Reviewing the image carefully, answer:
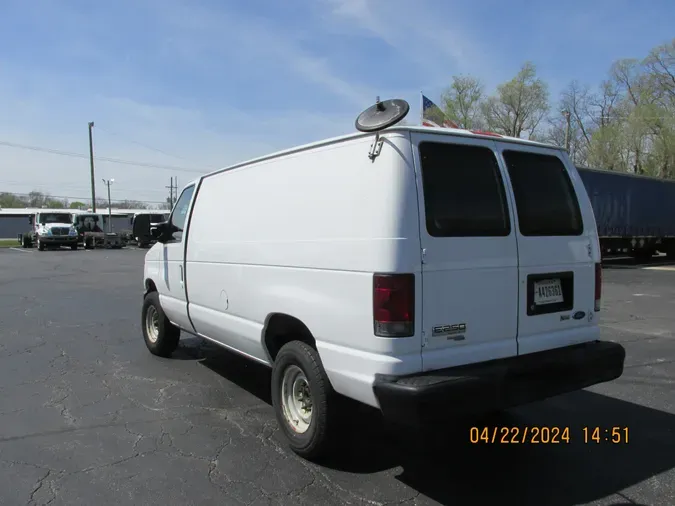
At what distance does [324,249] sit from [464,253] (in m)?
0.90

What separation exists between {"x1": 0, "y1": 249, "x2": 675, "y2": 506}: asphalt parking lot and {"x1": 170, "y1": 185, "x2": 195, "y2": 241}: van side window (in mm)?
1552

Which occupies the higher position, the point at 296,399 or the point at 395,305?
the point at 395,305

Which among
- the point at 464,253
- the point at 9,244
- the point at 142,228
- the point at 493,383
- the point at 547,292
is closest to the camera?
the point at 493,383

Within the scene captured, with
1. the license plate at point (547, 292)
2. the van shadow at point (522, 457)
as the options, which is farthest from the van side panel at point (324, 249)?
the license plate at point (547, 292)

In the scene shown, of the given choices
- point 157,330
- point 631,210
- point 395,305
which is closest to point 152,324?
point 157,330

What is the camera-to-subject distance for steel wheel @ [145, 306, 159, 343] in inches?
261

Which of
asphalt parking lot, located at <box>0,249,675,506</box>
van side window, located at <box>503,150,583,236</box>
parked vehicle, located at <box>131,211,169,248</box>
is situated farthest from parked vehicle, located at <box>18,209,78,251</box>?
van side window, located at <box>503,150,583,236</box>

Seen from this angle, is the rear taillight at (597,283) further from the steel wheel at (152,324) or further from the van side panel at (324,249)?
the steel wheel at (152,324)

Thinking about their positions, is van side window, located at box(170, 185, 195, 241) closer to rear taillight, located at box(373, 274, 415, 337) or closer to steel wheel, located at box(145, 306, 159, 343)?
steel wheel, located at box(145, 306, 159, 343)

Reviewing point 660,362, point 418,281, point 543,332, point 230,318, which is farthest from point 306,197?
point 660,362

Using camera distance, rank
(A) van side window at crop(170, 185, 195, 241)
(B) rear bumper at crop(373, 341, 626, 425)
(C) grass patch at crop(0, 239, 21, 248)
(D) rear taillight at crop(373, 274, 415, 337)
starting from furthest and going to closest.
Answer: (C) grass patch at crop(0, 239, 21, 248)
(A) van side window at crop(170, 185, 195, 241)
(D) rear taillight at crop(373, 274, 415, 337)
(B) rear bumper at crop(373, 341, 626, 425)

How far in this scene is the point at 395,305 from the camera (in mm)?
3045

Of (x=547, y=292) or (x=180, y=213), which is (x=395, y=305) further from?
(x=180, y=213)

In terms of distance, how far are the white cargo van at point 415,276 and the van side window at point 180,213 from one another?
1516 mm
